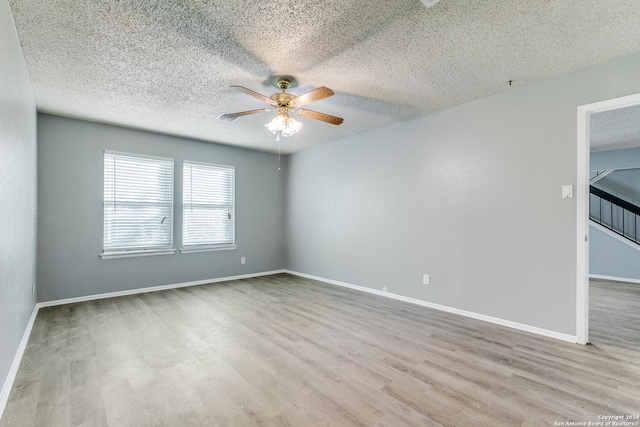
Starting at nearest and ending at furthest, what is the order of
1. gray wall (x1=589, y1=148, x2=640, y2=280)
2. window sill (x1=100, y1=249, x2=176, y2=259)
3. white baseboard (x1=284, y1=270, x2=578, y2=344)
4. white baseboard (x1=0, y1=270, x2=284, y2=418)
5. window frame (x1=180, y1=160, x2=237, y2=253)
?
1. white baseboard (x1=0, y1=270, x2=284, y2=418)
2. white baseboard (x1=284, y1=270, x2=578, y2=344)
3. window sill (x1=100, y1=249, x2=176, y2=259)
4. window frame (x1=180, y1=160, x2=237, y2=253)
5. gray wall (x1=589, y1=148, x2=640, y2=280)

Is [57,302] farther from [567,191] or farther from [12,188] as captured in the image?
[567,191]

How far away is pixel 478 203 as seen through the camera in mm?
3438

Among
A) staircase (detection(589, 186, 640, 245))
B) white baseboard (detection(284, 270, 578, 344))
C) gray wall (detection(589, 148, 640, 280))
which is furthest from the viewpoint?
staircase (detection(589, 186, 640, 245))

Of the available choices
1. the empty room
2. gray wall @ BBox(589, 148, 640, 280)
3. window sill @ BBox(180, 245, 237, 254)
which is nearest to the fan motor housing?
the empty room

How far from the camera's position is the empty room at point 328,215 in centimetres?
193

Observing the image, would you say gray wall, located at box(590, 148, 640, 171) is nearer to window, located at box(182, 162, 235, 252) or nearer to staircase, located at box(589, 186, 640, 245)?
staircase, located at box(589, 186, 640, 245)

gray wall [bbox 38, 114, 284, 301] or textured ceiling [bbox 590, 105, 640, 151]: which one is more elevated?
textured ceiling [bbox 590, 105, 640, 151]

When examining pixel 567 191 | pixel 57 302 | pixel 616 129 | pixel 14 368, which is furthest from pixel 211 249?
pixel 616 129

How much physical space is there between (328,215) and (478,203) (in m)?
2.60

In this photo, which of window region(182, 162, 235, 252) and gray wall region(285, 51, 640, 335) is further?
window region(182, 162, 235, 252)

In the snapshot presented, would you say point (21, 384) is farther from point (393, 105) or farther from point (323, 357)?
point (393, 105)

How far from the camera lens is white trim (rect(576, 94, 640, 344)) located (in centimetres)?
270

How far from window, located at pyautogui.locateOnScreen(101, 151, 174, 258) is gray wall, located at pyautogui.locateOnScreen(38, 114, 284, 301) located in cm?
10

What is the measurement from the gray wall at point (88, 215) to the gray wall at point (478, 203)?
258 centimetres
